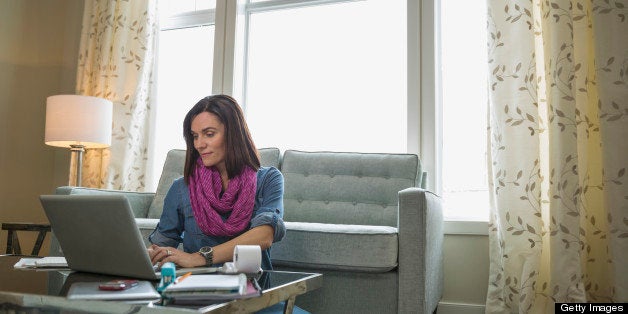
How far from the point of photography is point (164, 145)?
143 inches

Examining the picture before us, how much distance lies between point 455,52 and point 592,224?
3.98 feet

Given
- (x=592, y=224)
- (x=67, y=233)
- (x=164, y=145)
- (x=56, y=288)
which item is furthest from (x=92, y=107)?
(x=592, y=224)

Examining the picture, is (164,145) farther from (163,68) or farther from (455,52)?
(455,52)

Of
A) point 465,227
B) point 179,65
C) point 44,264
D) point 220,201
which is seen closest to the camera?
point 44,264

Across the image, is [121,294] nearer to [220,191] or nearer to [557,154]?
[220,191]

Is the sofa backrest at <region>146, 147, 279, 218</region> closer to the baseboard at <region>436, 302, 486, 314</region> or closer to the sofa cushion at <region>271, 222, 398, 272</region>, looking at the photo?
the sofa cushion at <region>271, 222, 398, 272</region>

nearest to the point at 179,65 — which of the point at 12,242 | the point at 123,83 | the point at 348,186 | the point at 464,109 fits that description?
the point at 123,83

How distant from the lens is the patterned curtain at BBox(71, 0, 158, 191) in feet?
10.9

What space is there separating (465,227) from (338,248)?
3.42 ft

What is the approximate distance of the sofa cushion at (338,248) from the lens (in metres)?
1.83

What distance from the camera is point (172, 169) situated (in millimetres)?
2871

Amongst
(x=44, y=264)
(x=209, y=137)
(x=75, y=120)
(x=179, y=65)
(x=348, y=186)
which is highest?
(x=179, y=65)

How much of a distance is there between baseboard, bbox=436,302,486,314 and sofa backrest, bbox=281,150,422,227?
0.60 metres

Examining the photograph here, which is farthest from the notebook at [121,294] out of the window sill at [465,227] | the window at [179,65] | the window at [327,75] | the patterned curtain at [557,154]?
the window at [179,65]
